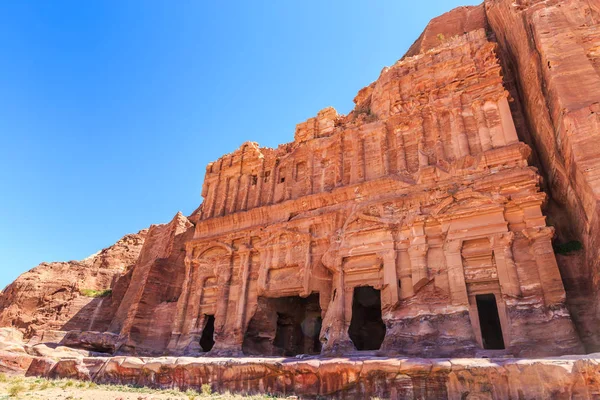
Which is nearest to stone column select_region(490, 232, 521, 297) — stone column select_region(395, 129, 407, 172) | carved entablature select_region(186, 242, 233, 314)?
stone column select_region(395, 129, 407, 172)

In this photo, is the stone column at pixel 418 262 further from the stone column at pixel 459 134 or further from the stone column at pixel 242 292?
the stone column at pixel 242 292

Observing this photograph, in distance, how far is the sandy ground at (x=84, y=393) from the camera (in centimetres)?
915

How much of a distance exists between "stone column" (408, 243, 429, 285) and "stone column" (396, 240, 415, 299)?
9.8 inches

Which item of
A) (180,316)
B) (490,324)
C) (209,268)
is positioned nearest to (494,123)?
(490,324)

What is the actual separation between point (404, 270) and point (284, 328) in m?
7.36

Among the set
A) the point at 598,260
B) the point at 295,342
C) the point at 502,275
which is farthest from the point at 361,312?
the point at 598,260

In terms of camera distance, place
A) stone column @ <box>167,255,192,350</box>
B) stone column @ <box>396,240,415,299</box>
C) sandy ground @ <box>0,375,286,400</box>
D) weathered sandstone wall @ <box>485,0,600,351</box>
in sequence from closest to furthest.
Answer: sandy ground @ <box>0,375,286,400</box> → weathered sandstone wall @ <box>485,0,600,351</box> → stone column @ <box>396,240,415,299</box> → stone column @ <box>167,255,192,350</box>

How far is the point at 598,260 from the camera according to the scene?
10.8m

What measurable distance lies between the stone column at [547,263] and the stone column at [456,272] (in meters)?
2.10

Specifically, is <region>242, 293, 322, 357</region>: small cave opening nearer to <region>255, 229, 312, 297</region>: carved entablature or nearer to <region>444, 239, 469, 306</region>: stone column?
<region>255, 229, 312, 297</region>: carved entablature

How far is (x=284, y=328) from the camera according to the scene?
1861 centimetres

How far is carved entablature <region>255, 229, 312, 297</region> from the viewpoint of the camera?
16.4 metres

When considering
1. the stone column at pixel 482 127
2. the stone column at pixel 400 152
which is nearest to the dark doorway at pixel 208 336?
the stone column at pixel 400 152

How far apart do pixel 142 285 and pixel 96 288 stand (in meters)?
8.81
